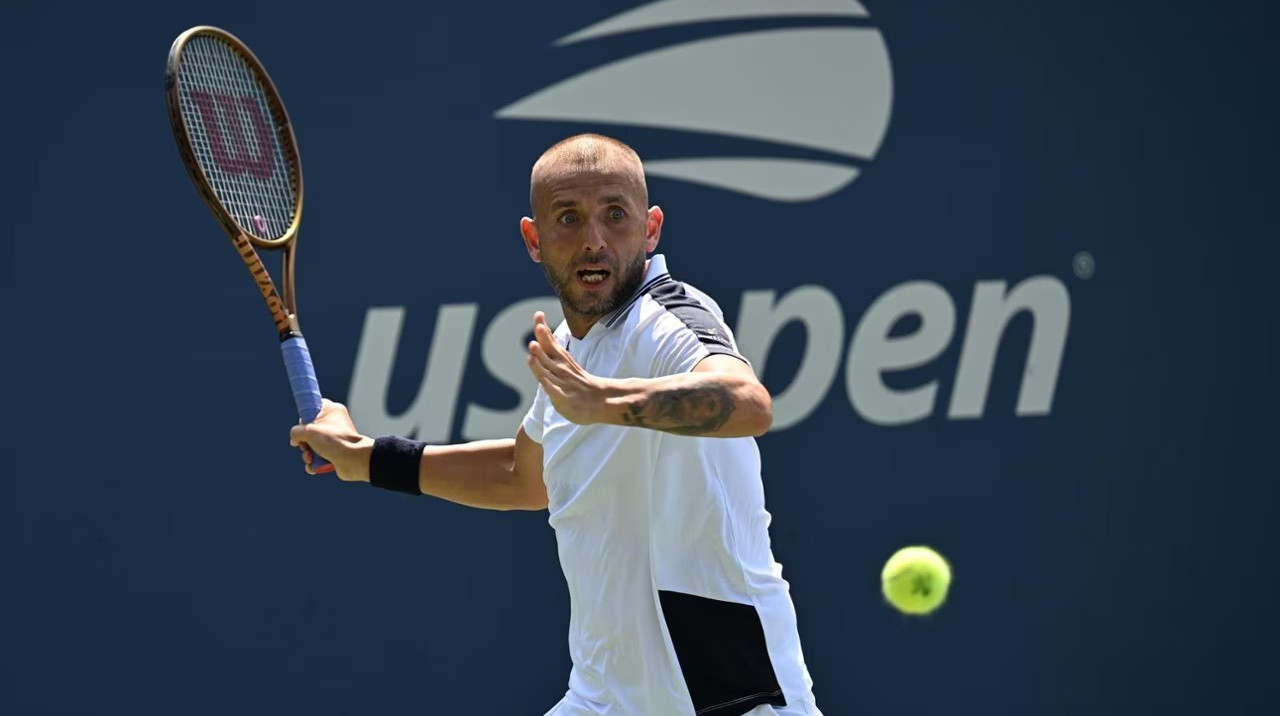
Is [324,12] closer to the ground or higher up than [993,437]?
higher up

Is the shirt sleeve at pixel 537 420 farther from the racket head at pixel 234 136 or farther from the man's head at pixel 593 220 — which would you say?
the racket head at pixel 234 136

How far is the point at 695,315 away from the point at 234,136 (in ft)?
5.53

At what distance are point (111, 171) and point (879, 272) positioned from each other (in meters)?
2.61

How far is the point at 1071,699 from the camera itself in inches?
214

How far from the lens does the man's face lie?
9.75ft

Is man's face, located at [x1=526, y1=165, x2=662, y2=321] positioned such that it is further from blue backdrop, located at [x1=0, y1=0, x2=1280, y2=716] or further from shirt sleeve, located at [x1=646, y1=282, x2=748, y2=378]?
blue backdrop, located at [x1=0, y1=0, x2=1280, y2=716]

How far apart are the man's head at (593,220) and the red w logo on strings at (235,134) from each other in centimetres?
123

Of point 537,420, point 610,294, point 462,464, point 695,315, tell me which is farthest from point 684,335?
point 462,464

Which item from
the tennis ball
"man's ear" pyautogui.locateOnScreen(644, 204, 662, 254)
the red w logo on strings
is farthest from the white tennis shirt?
the tennis ball

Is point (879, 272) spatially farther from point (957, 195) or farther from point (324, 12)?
point (324, 12)

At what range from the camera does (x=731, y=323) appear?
545cm

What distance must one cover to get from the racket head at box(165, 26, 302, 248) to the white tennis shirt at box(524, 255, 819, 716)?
124cm

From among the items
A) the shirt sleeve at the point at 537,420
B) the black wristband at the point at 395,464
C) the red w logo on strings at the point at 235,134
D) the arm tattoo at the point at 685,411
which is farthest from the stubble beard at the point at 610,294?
the red w logo on strings at the point at 235,134

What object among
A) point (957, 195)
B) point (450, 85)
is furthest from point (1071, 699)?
point (450, 85)
